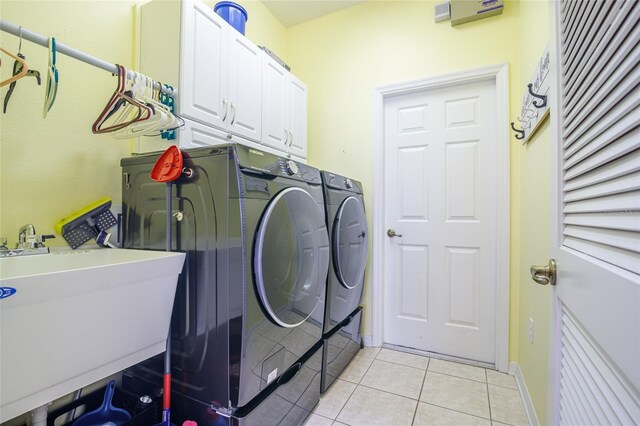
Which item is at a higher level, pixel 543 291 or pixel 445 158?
pixel 445 158

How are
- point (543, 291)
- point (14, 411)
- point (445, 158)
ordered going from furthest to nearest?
point (445, 158), point (543, 291), point (14, 411)

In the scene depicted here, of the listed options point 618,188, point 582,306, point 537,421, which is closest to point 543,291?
point 537,421

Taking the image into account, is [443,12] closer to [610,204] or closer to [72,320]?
[610,204]

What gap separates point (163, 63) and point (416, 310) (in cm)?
243

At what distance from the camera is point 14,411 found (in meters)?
0.72

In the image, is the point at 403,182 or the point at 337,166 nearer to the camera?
the point at 403,182

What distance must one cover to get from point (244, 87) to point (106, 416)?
1.81m

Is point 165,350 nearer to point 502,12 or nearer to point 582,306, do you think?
A: point 582,306

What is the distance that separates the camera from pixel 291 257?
1235 mm

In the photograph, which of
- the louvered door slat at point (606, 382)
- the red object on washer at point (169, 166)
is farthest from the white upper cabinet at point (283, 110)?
the louvered door slat at point (606, 382)

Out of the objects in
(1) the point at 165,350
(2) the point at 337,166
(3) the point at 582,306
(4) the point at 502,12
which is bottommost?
(1) the point at 165,350

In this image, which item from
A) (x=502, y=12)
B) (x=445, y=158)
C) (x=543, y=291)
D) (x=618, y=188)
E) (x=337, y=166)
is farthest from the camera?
(x=337, y=166)

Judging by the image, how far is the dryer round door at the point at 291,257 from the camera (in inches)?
43.2

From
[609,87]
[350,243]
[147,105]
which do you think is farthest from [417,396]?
[147,105]
